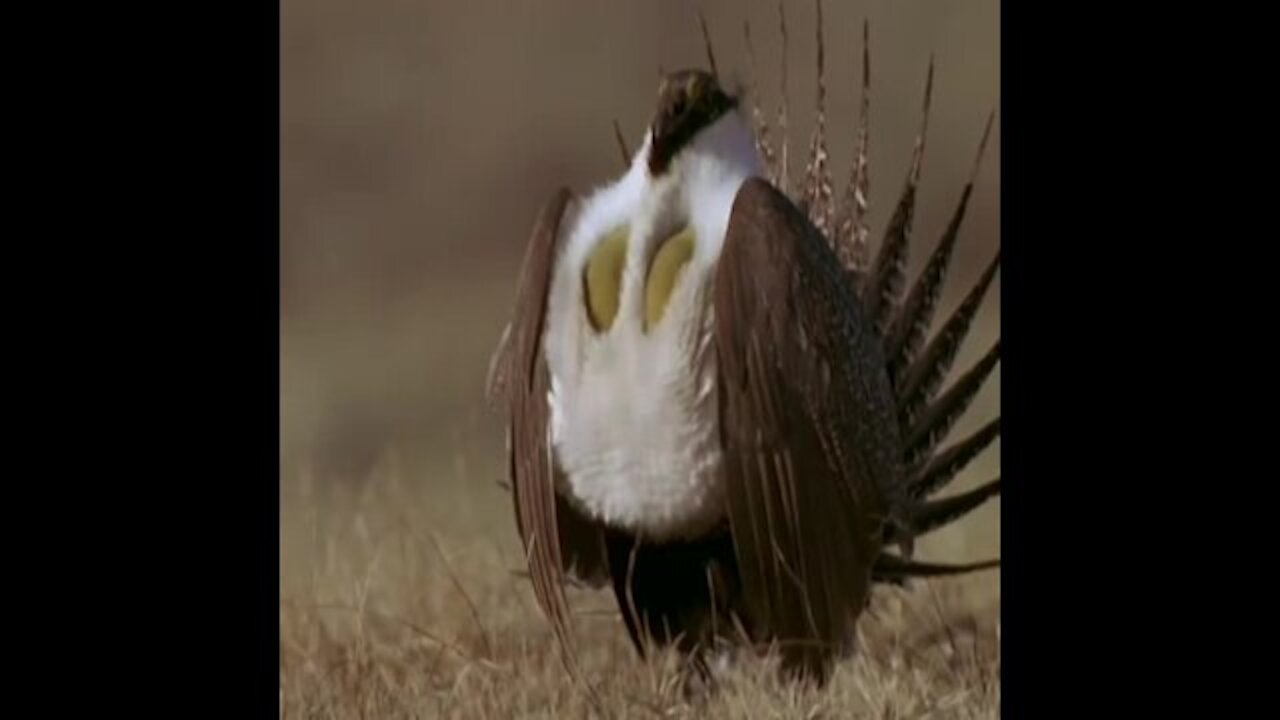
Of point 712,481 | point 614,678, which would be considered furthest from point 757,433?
point 614,678

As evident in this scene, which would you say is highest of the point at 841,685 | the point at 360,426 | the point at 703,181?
the point at 703,181

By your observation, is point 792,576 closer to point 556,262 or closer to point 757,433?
point 757,433

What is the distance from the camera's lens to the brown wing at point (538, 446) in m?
5.20

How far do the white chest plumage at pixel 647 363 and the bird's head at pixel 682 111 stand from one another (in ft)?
0.05

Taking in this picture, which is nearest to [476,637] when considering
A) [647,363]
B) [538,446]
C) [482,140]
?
[538,446]

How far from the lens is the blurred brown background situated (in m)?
5.27

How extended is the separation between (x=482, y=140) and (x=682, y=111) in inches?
12.2

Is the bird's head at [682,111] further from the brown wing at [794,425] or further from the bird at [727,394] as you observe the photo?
the brown wing at [794,425]

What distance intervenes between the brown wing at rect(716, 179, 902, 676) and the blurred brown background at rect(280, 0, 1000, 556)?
194mm

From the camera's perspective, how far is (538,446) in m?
5.21

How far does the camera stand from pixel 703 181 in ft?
17.0

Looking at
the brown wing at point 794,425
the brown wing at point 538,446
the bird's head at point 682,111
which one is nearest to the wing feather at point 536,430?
the brown wing at point 538,446

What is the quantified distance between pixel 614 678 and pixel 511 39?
0.92 metres

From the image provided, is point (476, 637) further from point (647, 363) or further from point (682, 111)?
point (682, 111)
